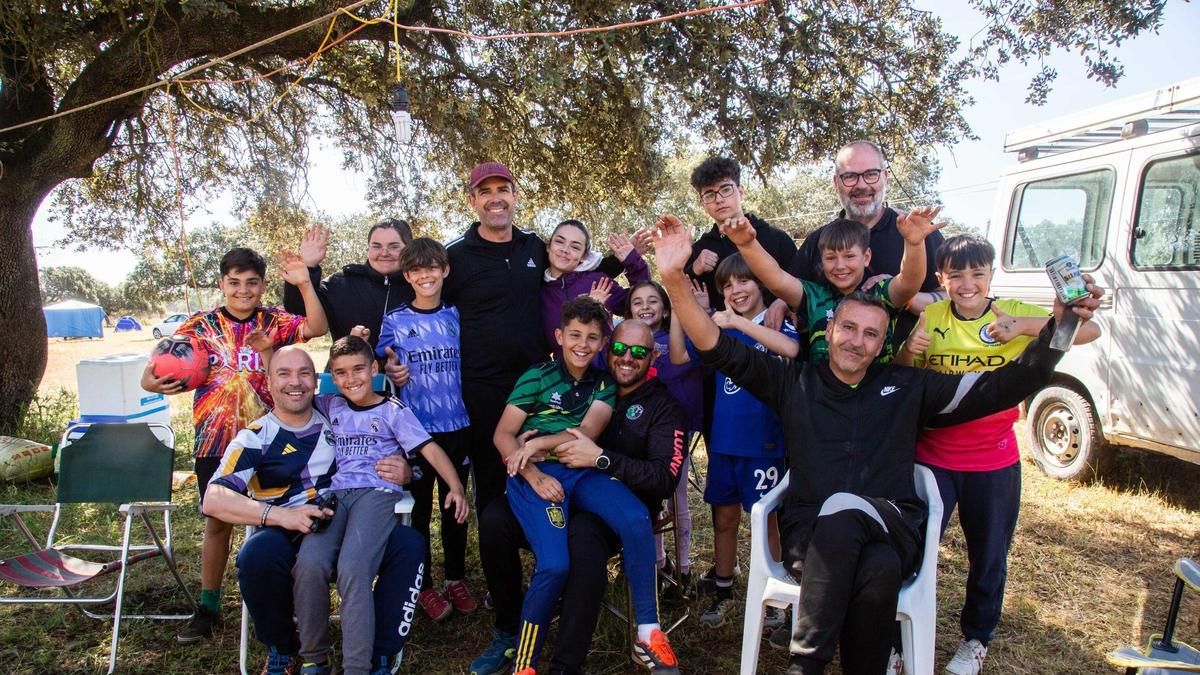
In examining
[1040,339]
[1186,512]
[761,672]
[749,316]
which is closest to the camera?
[1040,339]

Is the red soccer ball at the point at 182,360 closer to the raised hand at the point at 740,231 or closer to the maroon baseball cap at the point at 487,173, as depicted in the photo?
the maroon baseball cap at the point at 487,173

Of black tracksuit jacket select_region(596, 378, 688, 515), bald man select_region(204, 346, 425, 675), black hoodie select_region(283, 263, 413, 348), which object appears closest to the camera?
bald man select_region(204, 346, 425, 675)

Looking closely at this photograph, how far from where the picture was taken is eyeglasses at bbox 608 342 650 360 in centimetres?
295

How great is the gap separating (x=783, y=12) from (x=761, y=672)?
4445 mm

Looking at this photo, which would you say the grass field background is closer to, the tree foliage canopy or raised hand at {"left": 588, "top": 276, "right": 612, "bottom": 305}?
raised hand at {"left": 588, "top": 276, "right": 612, "bottom": 305}

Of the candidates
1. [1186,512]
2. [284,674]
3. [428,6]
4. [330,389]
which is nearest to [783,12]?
[428,6]

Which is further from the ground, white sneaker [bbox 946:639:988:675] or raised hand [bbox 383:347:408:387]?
raised hand [bbox 383:347:408:387]

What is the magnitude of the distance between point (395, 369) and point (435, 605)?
3.71ft

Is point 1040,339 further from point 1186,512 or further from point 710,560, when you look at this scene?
point 1186,512

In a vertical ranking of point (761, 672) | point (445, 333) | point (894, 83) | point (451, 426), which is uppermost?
point (894, 83)

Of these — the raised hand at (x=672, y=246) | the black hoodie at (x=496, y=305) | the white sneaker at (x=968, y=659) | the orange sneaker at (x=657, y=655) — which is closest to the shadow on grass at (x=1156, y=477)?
the white sneaker at (x=968, y=659)

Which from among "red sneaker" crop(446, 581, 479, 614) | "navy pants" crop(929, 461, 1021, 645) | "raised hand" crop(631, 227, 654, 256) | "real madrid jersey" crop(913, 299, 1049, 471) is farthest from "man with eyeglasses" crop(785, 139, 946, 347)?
"red sneaker" crop(446, 581, 479, 614)

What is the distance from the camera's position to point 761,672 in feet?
9.30

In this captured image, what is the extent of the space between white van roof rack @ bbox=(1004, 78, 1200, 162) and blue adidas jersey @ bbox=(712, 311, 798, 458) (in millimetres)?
3385
